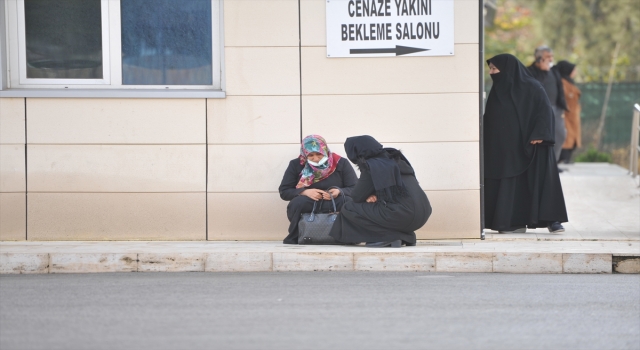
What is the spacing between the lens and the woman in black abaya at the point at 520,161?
9898 mm

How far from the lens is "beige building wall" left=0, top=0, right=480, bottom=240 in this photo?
939 cm

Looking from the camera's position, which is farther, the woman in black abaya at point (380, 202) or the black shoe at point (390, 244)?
the black shoe at point (390, 244)

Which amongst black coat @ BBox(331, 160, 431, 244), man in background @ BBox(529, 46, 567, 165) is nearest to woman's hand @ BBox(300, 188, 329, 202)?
black coat @ BBox(331, 160, 431, 244)

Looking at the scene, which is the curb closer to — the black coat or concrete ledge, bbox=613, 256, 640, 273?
concrete ledge, bbox=613, 256, 640, 273

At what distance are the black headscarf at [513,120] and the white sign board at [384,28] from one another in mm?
1164

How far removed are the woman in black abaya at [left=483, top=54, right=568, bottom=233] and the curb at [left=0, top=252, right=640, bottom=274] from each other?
1.66m

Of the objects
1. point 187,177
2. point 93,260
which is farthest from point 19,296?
point 187,177

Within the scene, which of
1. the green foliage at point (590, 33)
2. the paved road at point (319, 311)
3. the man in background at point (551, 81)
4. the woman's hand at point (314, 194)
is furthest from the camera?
the green foliage at point (590, 33)

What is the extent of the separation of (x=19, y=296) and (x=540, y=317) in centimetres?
346

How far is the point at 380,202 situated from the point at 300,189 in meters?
0.86

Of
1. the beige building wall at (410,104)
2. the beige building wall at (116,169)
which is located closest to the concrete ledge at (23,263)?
the beige building wall at (116,169)

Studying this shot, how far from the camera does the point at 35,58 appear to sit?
9695 mm

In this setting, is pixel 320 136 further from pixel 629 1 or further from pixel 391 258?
pixel 629 1

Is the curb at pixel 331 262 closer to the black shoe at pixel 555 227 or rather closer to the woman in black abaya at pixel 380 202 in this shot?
the woman in black abaya at pixel 380 202
